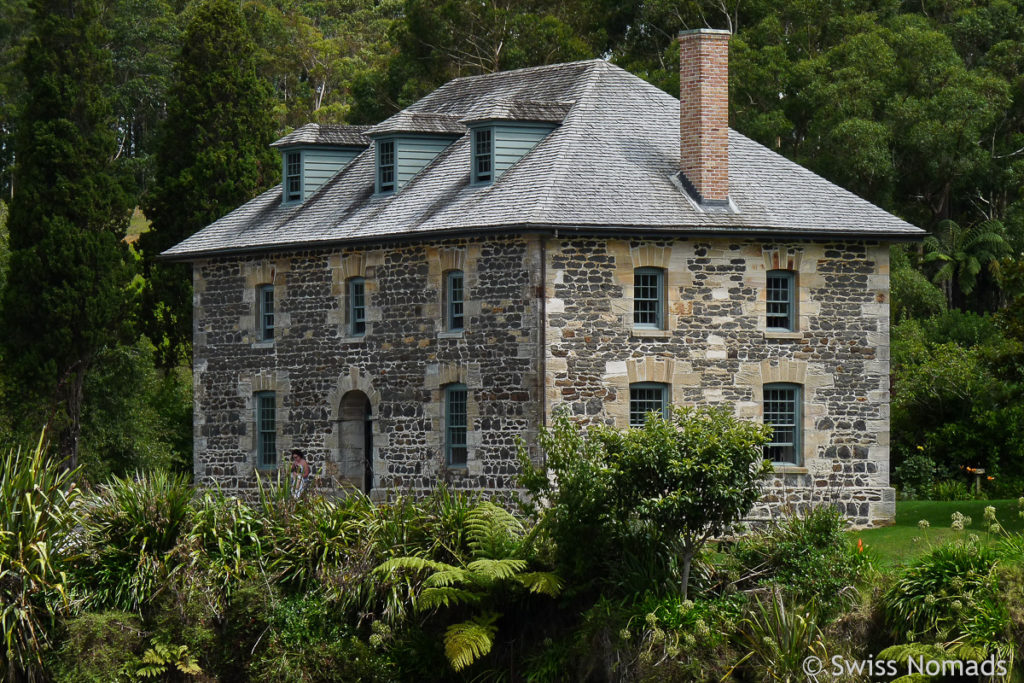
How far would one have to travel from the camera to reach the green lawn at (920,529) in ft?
90.4

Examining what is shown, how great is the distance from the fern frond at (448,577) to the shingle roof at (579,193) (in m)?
7.28

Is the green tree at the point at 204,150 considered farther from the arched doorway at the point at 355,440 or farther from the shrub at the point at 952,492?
the shrub at the point at 952,492

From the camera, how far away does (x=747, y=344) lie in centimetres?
3247

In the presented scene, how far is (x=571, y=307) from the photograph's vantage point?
3147 centimetres

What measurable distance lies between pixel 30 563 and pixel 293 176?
14244 millimetres

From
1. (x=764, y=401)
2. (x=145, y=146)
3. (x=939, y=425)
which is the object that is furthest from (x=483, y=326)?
(x=145, y=146)

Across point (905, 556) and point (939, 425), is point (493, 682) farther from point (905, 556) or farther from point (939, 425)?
point (939, 425)

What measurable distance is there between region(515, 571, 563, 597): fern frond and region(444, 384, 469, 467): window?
7162mm

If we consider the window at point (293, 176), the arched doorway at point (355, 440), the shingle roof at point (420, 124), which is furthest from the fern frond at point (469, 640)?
the window at point (293, 176)

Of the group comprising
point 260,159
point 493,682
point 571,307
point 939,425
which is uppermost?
point 260,159

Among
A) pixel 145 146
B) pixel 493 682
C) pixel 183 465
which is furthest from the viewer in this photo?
pixel 145 146

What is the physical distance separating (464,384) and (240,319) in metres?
6.49

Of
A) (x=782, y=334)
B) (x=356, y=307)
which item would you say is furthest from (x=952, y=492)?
(x=356, y=307)

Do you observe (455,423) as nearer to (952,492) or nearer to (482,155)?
(482,155)
